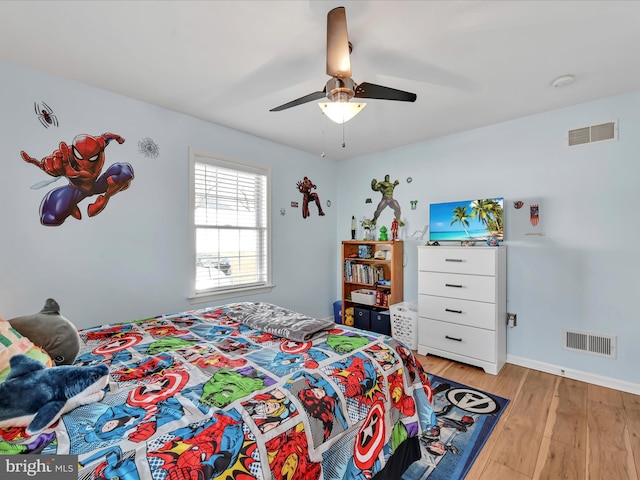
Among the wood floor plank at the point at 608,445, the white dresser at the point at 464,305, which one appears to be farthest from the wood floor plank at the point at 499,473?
the white dresser at the point at 464,305

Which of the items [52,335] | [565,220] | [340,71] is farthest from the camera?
[565,220]

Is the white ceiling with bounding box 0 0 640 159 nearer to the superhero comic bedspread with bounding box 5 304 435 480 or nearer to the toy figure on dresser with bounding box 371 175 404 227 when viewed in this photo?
the toy figure on dresser with bounding box 371 175 404 227

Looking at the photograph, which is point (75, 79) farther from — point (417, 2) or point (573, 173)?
point (573, 173)

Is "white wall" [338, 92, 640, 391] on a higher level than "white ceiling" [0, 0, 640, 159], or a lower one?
lower

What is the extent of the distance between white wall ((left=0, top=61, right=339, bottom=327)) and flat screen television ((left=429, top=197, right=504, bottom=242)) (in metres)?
2.16

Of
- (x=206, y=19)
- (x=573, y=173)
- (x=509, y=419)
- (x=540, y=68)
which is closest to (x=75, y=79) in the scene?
(x=206, y=19)

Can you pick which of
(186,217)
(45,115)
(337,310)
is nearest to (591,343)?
(337,310)

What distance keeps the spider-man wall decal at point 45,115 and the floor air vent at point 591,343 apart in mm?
4664

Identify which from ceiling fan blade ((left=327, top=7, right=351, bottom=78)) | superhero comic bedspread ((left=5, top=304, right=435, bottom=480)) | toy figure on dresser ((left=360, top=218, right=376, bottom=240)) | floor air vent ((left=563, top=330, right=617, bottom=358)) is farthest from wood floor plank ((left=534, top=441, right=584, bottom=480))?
toy figure on dresser ((left=360, top=218, right=376, bottom=240))

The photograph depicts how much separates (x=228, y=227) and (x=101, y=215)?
1153 millimetres

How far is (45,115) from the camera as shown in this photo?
88.2 inches

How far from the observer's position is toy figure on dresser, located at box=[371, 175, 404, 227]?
13.1 feet

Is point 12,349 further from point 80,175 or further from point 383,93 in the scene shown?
point 383,93

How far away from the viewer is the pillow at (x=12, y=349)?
1117mm
